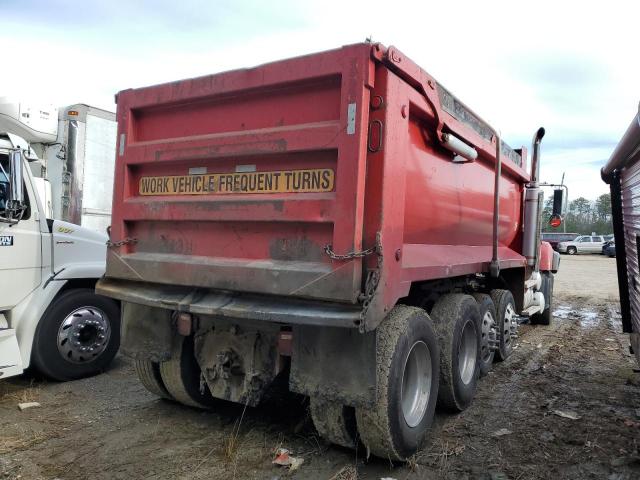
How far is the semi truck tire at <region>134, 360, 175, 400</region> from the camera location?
4.37 m

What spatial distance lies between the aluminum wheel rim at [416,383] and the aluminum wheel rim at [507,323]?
294 cm

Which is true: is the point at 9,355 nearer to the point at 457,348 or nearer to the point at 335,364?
the point at 335,364

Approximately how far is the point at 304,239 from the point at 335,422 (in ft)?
4.11

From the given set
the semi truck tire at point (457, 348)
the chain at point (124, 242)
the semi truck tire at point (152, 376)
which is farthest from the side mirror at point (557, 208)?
the chain at point (124, 242)

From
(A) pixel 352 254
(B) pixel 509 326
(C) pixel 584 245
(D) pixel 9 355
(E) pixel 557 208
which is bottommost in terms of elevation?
(D) pixel 9 355

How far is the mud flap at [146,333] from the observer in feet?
13.1

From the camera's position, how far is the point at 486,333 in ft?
18.1

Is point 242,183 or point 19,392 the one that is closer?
point 242,183

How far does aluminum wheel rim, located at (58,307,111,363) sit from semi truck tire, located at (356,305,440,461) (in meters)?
3.33

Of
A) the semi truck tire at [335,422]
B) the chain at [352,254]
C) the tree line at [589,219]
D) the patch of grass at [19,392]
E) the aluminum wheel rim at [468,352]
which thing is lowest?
the patch of grass at [19,392]

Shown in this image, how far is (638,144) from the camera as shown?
413cm

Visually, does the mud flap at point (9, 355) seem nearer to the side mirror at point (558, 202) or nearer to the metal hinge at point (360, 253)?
the metal hinge at point (360, 253)

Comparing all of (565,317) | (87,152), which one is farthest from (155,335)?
(565,317)

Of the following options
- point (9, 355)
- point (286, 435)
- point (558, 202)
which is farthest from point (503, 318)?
point (9, 355)
